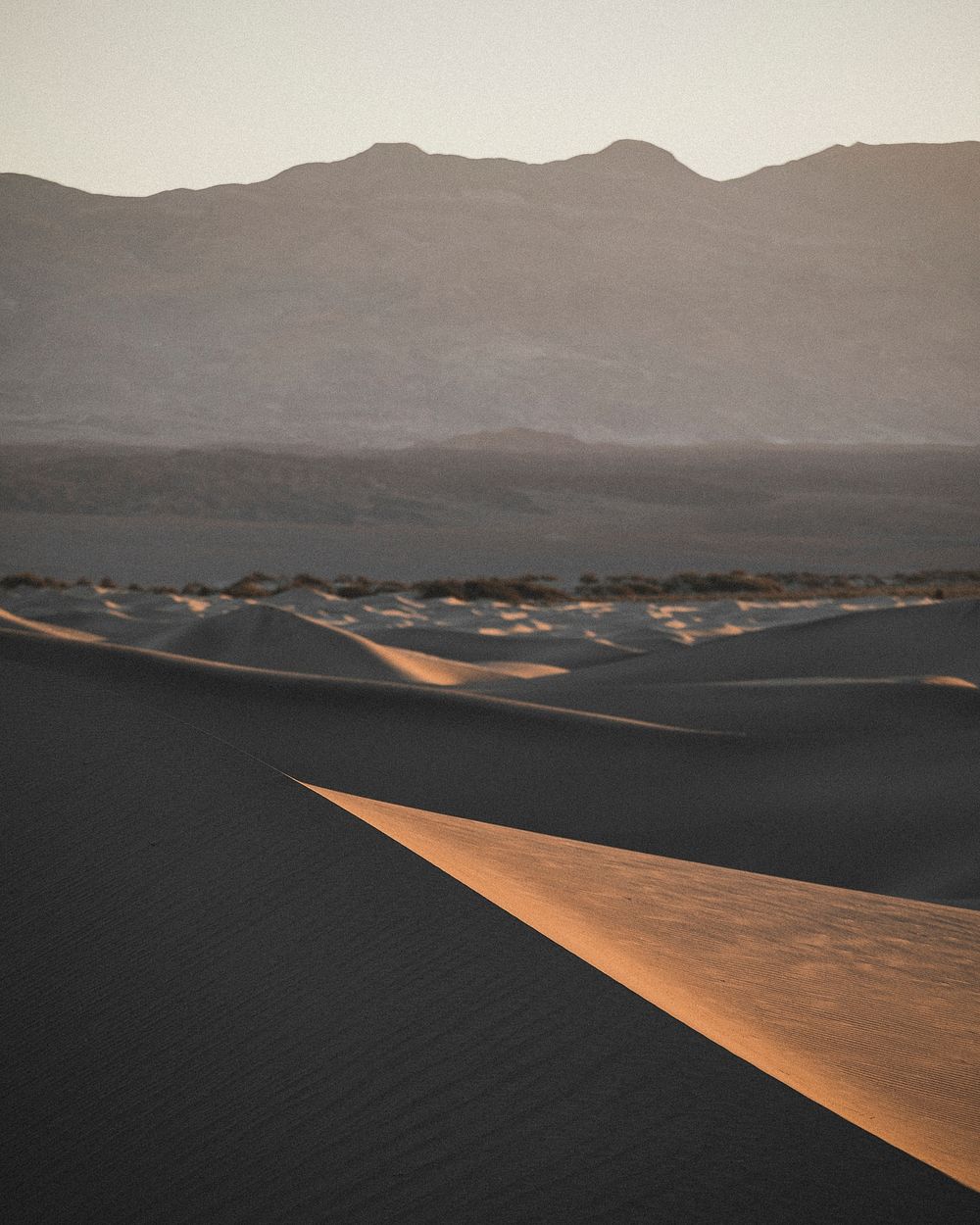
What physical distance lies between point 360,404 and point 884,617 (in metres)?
85.9

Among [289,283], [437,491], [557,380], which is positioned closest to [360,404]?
[557,380]

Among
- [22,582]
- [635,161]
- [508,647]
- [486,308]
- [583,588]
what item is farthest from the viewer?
[635,161]

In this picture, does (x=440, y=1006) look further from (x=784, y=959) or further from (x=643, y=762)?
(x=643, y=762)

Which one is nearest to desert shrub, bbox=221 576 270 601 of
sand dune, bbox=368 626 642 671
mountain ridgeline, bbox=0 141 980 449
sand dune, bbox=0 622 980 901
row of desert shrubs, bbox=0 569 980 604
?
Answer: row of desert shrubs, bbox=0 569 980 604

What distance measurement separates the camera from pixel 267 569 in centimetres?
2873

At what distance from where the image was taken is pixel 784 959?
205 cm

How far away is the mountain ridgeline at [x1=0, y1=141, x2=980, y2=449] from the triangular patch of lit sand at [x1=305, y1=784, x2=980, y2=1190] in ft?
266

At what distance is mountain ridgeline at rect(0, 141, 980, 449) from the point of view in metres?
93.3

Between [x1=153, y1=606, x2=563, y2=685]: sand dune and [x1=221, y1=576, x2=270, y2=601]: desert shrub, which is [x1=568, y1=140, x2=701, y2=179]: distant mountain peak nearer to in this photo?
[x1=221, y1=576, x2=270, y2=601]: desert shrub

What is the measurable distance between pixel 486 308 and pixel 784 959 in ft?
364

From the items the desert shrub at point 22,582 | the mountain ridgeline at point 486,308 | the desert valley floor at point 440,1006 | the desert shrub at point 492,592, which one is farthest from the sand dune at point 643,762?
the mountain ridgeline at point 486,308

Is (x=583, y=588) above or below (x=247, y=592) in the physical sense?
above

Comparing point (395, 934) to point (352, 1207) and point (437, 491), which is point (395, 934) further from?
point (437, 491)

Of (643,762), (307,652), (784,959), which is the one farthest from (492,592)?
(784,959)
